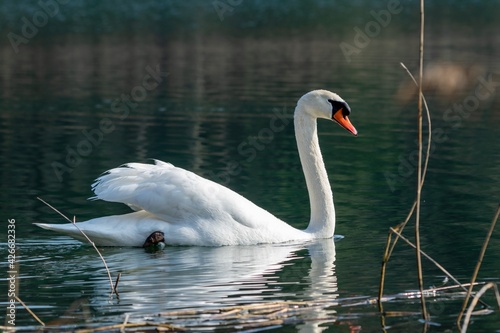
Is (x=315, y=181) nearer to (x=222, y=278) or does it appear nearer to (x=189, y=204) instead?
(x=189, y=204)

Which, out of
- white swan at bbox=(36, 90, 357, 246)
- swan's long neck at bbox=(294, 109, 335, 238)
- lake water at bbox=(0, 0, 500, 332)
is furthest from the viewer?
swan's long neck at bbox=(294, 109, 335, 238)

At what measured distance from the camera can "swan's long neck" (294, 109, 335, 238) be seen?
10.8 meters

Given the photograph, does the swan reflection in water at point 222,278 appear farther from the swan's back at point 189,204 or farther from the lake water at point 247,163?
the swan's back at point 189,204

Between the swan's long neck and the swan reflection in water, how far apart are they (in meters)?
0.19

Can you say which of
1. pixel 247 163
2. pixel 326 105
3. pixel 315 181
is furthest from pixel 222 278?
pixel 247 163

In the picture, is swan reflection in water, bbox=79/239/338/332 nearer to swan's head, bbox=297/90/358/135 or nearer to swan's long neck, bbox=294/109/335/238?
swan's long neck, bbox=294/109/335/238

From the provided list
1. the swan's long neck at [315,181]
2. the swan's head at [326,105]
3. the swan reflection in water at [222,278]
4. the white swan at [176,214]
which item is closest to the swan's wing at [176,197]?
the white swan at [176,214]

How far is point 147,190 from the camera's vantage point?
10.1 meters

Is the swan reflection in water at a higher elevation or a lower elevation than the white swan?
lower

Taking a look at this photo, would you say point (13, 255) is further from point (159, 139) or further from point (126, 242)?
point (159, 139)

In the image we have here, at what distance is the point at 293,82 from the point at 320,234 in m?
15.6

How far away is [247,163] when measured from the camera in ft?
49.6

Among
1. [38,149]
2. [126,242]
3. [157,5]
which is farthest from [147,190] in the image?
[157,5]

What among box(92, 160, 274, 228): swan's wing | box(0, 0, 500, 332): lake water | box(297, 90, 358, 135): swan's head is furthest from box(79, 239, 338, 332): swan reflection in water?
box(297, 90, 358, 135): swan's head
